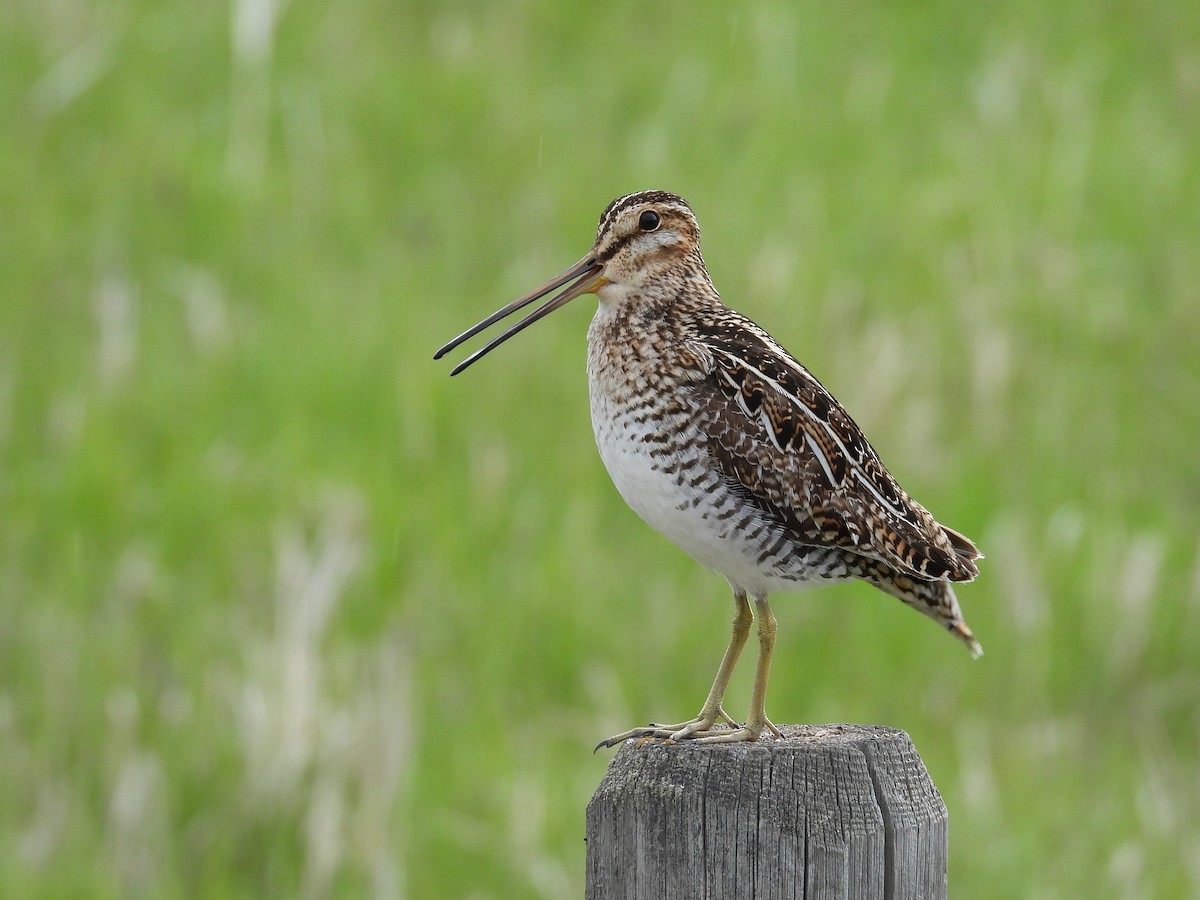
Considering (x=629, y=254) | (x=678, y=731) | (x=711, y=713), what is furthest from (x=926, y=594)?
(x=629, y=254)

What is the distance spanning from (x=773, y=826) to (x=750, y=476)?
0.95 metres

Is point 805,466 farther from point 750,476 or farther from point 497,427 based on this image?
point 497,427

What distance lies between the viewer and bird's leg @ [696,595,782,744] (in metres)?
3.42

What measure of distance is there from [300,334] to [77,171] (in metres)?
1.74

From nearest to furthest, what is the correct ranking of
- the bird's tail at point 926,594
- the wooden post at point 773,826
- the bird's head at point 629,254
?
1. the wooden post at point 773,826
2. the bird's tail at point 926,594
3. the bird's head at point 629,254

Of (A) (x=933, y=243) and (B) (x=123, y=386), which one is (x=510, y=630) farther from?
(A) (x=933, y=243)

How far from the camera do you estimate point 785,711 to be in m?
6.48

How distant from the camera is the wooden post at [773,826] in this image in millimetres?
2805

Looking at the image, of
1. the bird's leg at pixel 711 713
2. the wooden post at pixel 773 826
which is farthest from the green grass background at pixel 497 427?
the wooden post at pixel 773 826

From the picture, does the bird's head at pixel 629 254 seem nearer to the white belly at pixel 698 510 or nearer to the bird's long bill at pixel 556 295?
the bird's long bill at pixel 556 295

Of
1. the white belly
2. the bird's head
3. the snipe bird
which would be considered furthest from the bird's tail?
the bird's head

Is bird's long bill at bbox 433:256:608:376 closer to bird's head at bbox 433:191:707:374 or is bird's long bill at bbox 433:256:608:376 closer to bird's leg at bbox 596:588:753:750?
bird's head at bbox 433:191:707:374

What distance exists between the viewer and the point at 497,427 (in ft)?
24.6

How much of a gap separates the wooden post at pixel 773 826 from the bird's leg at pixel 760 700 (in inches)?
9.5
